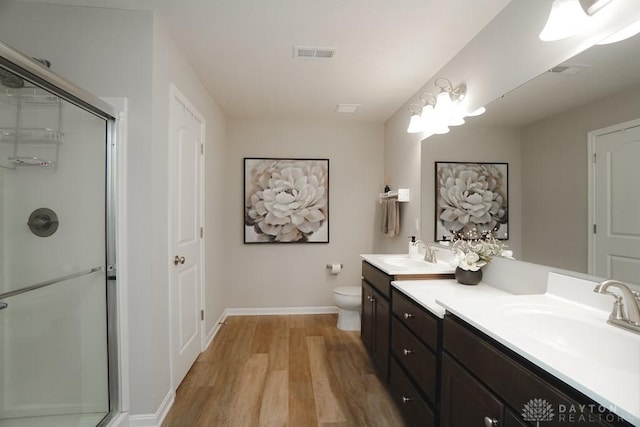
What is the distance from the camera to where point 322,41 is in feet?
6.73

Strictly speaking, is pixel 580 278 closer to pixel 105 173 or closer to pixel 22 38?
pixel 105 173

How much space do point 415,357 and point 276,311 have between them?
7.89ft

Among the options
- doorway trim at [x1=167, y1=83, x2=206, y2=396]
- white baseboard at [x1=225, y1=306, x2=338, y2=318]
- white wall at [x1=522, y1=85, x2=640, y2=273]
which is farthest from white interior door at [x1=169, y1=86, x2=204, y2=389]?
white wall at [x1=522, y1=85, x2=640, y2=273]

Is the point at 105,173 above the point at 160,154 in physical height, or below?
below

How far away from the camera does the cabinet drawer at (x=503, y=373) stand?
0.79m

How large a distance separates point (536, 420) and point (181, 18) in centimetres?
247

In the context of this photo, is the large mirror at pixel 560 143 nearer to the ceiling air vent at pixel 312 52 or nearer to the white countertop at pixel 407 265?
the white countertop at pixel 407 265

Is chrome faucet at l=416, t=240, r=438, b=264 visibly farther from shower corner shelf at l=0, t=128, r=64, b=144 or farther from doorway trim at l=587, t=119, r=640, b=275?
shower corner shelf at l=0, t=128, r=64, b=144

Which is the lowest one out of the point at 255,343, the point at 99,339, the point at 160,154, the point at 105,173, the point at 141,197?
the point at 255,343

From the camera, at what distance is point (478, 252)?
1849 millimetres

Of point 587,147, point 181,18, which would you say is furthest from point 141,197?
point 587,147

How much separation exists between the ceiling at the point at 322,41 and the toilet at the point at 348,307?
80.1 inches

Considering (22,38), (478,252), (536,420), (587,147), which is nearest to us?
(536,420)

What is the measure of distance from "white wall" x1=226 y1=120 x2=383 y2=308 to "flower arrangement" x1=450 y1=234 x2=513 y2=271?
1.97 meters
